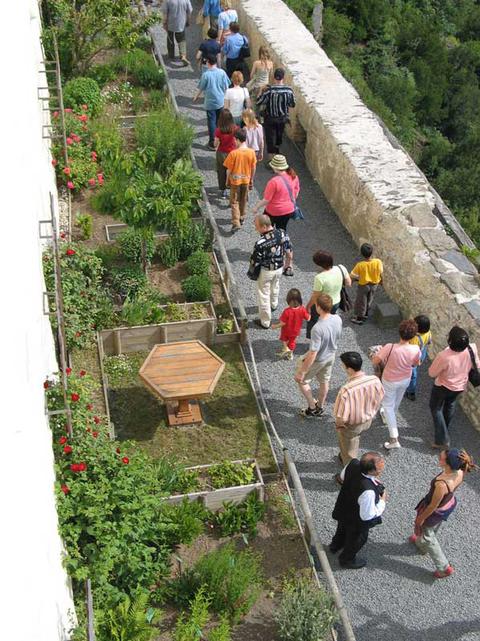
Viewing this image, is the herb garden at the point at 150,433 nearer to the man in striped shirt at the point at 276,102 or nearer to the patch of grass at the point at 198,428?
the patch of grass at the point at 198,428

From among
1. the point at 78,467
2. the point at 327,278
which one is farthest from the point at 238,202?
the point at 78,467

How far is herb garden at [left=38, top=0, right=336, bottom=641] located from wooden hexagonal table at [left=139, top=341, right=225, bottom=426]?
0.18 m

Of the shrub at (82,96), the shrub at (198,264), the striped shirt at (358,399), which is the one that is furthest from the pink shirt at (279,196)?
the shrub at (82,96)

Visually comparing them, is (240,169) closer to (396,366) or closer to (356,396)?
(396,366)

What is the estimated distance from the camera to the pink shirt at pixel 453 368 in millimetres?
8555

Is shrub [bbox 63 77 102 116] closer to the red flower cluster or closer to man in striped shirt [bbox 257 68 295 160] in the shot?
man in striped shirt [bbox 257 68 295 160]

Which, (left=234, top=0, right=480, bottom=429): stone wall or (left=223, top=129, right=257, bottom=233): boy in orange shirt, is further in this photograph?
(left=223, top=129, right=257, bottom=233): boy in orange shirt

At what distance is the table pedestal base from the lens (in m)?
9.36

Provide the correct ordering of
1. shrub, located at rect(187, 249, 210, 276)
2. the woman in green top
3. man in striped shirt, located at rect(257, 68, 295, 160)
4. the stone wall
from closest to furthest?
1. the woman in green top
2. the stone wall
3. shrub, located at rect(187, 249, 210, 276)
4. man in striped shirt, located at rect(257, 68, 295, 160)

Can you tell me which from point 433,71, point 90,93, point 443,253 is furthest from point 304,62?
point 433,71

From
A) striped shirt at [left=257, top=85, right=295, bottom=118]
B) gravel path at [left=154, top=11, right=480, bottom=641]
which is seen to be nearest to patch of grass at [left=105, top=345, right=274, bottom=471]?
gravel path at [left=154, top=11, right=480, bottom=641]

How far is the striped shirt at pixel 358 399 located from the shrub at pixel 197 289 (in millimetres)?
3236

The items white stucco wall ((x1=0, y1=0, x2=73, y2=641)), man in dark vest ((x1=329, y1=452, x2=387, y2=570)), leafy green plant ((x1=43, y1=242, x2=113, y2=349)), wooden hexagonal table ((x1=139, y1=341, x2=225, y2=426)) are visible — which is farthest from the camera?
leafy green plant ((x1=43, y1=242, x2=113, y2=349))

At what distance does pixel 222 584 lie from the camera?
24.3 feet
